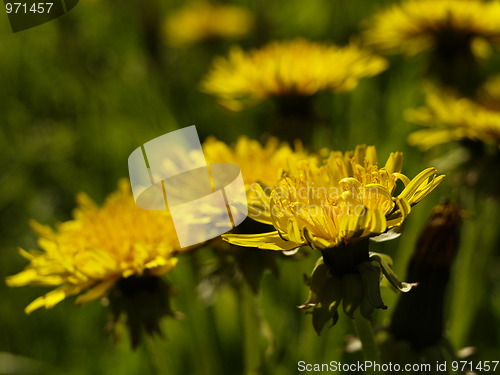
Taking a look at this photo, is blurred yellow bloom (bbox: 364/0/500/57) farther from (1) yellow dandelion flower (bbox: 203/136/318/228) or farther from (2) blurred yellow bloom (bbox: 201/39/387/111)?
(1) yellow dandelion flower (bbox: 203/136/318/228)

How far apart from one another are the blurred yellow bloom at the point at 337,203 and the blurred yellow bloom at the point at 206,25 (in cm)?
173

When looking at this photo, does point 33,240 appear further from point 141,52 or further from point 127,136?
point 141,52

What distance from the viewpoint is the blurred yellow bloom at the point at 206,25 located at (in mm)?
2312

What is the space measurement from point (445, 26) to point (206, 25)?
1.27 m

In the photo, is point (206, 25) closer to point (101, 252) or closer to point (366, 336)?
point (101, 252)

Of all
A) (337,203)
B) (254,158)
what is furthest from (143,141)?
(337,203)

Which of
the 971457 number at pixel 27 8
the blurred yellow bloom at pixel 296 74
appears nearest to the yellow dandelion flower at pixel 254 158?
the blurred yellow bloom at pixel 296 74

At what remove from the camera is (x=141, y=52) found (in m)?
2.13

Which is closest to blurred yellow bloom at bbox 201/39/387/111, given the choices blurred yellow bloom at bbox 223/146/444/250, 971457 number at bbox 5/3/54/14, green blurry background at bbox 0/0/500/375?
green blurry background at bbox 0/0/500/375

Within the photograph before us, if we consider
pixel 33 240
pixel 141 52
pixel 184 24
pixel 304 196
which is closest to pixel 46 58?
pixel 141 52

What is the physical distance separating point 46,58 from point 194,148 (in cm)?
152

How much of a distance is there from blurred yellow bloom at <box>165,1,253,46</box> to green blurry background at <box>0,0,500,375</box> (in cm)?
6

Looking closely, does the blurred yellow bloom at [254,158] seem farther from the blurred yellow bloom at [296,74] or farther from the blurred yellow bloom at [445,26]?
the blurred yellow bloom at [445,26]

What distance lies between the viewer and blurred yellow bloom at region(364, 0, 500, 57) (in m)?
1.26
